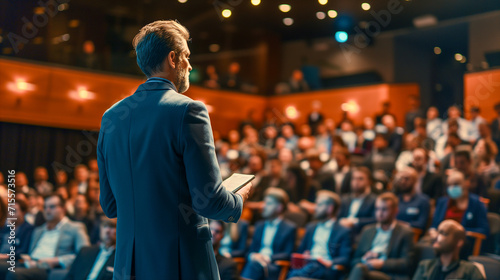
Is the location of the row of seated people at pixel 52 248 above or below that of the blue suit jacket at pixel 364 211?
below

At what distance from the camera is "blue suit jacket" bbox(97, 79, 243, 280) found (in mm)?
1105

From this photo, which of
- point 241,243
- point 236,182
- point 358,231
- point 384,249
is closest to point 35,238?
point 241,243

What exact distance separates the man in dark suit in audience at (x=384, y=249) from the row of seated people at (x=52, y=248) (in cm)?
170

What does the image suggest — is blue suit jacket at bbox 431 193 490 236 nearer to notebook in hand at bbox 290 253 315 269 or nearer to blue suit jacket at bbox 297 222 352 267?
blue suit jacket at bbox 297 222 352 267

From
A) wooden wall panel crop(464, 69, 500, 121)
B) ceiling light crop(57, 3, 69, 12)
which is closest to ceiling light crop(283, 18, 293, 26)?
wooden wall panel crop(464, 69, 500, 121)

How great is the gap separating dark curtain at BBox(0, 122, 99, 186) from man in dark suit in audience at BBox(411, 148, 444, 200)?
15.9ft

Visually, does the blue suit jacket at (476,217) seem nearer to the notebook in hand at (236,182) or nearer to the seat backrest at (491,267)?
the seat backrest at (491,267)

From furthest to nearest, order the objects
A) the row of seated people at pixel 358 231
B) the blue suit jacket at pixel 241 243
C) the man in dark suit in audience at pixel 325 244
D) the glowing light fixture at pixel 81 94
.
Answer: the glowing light fixture at pixel 81 94, the blue suit jacket at pixel 241 243, the man in dark suit in audience at pixel 325 244, the row of seated people at pixel 358 231

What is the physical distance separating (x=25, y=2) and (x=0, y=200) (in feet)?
12.9

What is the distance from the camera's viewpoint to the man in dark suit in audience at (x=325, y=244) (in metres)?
3.83

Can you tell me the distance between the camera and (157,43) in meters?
1.20

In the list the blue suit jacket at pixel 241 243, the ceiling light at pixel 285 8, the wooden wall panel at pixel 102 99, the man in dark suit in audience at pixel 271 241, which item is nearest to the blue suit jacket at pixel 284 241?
the man in dark suit in audience at pixel 271 241

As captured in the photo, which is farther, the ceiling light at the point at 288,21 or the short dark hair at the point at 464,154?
the ceiling light at the point at 288,21

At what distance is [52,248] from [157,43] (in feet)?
11.2
